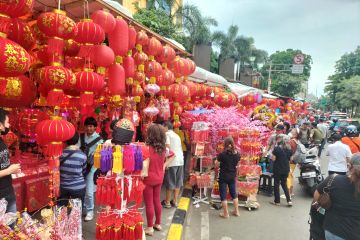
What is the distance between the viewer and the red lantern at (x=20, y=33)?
11.4 ft

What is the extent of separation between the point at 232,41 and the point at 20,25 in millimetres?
29844

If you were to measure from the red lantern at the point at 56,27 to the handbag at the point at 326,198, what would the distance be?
11.3ft

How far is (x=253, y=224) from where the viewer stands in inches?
248

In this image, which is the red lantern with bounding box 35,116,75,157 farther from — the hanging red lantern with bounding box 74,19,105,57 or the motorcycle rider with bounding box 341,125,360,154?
the motorcycle rider with bounding box 341,125,360,154

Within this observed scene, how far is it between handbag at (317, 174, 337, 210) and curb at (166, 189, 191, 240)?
2622mm

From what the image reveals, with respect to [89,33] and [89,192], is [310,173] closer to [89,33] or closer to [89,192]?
[89,192]

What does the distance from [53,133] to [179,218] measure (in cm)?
340

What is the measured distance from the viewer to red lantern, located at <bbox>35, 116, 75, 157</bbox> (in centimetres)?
354

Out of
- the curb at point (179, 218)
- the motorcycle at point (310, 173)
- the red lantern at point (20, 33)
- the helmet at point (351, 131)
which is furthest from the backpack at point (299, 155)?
the red lantern at point (20, 33)

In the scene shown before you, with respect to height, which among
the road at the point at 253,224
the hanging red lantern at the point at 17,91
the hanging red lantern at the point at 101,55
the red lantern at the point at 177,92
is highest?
the hanging red lantern at the point at 101,55

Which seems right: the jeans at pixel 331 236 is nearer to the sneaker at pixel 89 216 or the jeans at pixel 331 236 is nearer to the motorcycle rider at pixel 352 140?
the sneaker at pixel 89 216

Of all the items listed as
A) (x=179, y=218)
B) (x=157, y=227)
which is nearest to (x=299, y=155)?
(x=179, y=218)

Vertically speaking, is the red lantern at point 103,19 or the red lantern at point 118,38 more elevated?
the red lantern at point 103,19

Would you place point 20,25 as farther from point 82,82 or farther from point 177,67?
point 177,67
